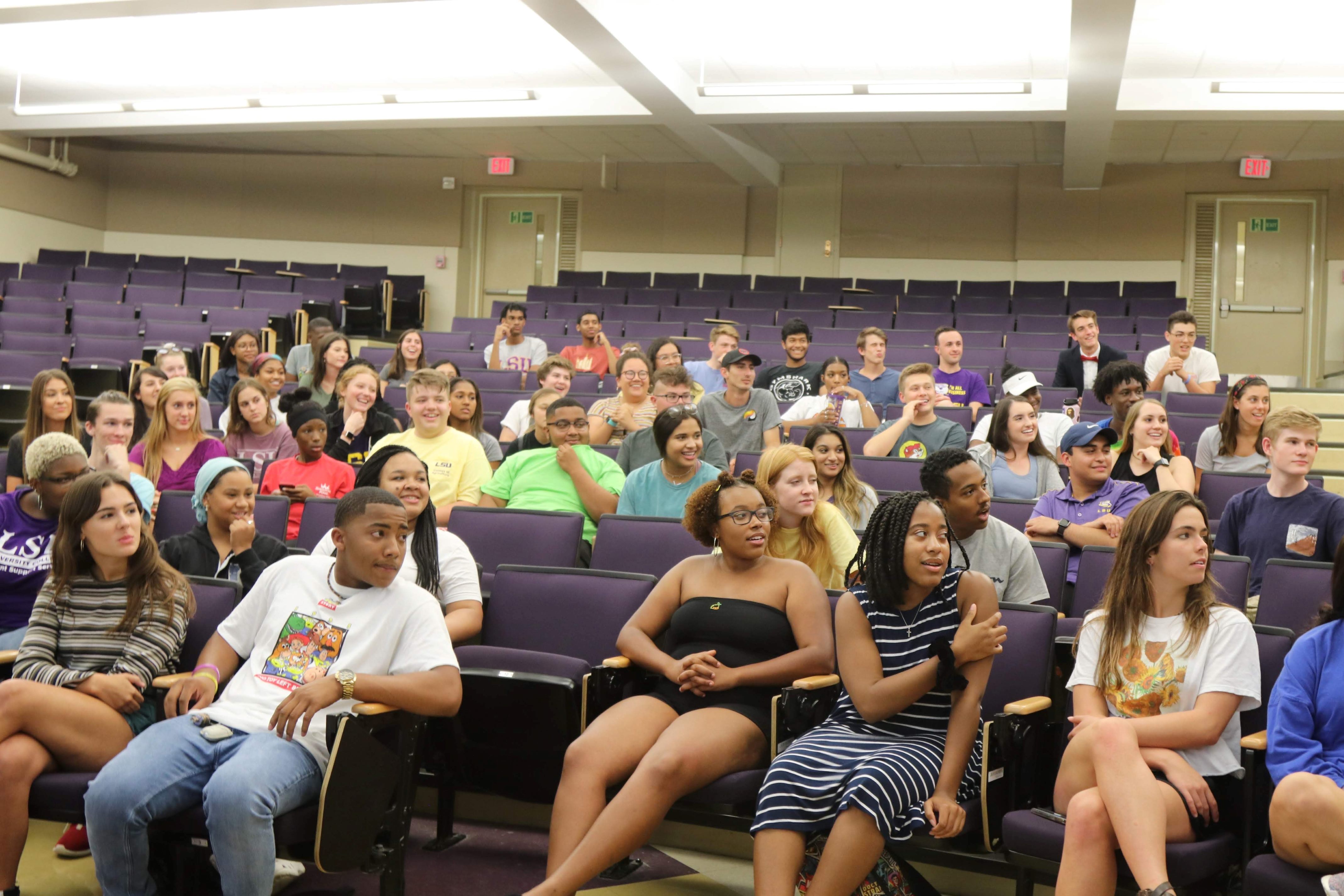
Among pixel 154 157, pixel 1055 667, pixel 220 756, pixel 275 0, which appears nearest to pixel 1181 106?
pixel 275 0

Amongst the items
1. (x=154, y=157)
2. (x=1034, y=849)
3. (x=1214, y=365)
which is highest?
(x=154, y=157)

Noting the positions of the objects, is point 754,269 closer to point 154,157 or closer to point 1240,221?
point 1240,221

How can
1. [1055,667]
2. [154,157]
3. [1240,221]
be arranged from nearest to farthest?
1. [1055,667]
2. [1240,221]
3. [154,157]

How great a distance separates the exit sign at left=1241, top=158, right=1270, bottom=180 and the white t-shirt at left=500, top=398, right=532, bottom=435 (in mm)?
7927

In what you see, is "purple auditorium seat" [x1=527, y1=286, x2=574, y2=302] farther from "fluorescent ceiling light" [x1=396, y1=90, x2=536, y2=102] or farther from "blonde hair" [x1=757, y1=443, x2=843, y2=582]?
"blonde hair" [x1=757, y1=443, x2=843, y2=582]

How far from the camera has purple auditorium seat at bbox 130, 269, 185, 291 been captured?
10430 millimetres

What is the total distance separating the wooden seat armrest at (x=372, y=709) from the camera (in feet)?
7.22

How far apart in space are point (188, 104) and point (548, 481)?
24.7ft

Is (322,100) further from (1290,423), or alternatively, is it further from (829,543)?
(1290,423)

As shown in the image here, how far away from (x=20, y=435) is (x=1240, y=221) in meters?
10.3

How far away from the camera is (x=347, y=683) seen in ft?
7.38

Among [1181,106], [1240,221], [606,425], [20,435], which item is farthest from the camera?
[1240,221]

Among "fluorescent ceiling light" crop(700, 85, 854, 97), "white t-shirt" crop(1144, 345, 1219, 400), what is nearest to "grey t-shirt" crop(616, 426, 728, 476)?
"white t-shirt" crop(1144, 345, 1219, 400)

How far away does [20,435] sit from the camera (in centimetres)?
424
